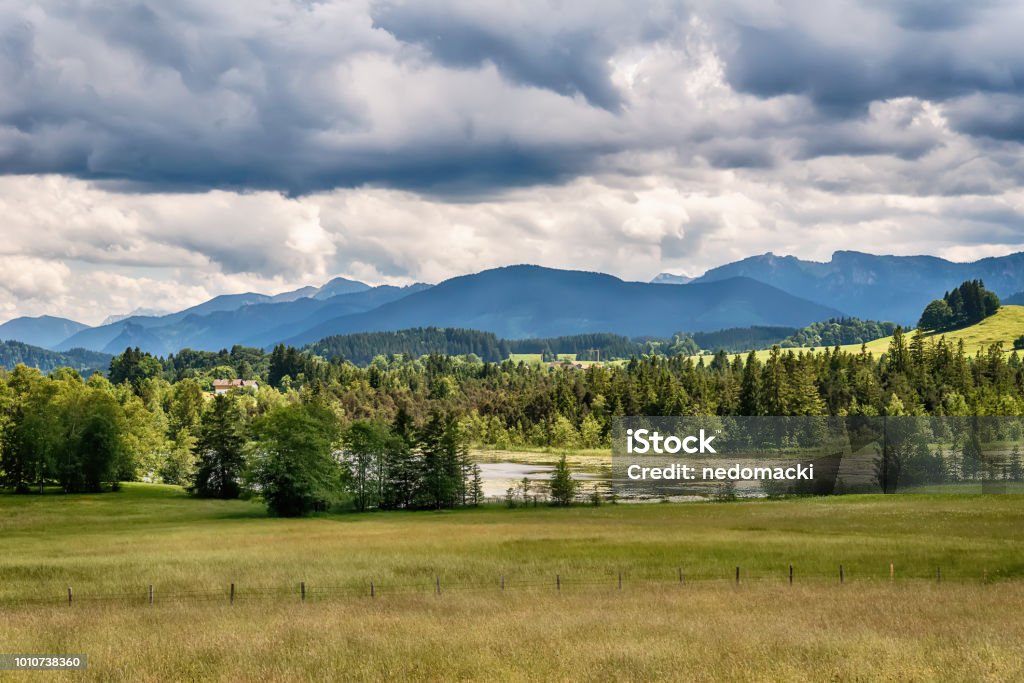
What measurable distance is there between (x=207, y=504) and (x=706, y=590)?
276 feet

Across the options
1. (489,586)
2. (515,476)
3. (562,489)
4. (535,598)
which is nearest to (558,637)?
(535,598)

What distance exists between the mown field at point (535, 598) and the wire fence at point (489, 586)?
9.5 inches

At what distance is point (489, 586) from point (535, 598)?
5.82m

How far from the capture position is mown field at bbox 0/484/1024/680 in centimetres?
2439

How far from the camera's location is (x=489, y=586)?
4512cm

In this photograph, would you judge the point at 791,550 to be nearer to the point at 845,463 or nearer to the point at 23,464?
the point at 845,463

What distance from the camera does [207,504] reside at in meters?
111

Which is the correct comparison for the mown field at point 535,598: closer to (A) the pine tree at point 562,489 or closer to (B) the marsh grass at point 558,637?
(B) the marsh grass at point 558,637

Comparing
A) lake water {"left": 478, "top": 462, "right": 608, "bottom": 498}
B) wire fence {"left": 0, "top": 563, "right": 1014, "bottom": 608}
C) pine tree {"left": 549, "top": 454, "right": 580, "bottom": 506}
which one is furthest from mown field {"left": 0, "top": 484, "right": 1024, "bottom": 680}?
lake water {"left": 478, "top": 462, "right": 608, "bottom": 498}

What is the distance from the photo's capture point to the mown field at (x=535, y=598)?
24.4 meters

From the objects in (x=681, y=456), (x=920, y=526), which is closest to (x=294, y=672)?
(x=920, y=526)

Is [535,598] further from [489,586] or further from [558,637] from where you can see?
[558,637]

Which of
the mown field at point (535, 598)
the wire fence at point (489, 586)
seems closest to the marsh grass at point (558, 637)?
the mown field at point (535, 598)

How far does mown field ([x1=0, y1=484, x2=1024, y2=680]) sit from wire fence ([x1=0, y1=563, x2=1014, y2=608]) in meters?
0.24
